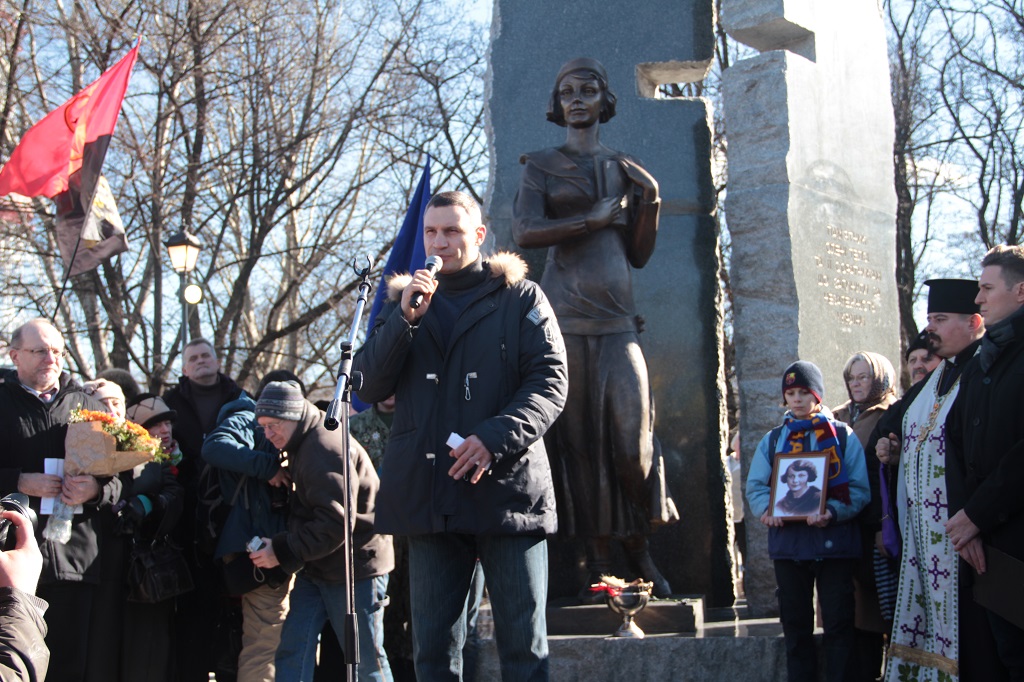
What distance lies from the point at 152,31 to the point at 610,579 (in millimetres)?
12030

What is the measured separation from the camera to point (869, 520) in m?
5.37

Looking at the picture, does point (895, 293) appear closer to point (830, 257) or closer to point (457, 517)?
point (830, 257)

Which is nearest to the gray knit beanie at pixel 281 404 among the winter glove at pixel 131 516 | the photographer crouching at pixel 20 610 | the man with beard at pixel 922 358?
the winter glove at pixel 131 516

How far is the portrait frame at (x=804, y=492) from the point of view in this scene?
205 inches

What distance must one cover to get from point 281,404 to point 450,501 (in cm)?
193

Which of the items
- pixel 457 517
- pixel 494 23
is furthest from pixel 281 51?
pixel 457 517

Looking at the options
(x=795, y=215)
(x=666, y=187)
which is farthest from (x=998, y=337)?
(x=666, y=187)

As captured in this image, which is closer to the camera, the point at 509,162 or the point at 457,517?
the point at 457,517

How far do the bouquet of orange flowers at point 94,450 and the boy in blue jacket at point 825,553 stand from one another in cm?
279

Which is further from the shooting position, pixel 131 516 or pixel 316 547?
pixel 131 516

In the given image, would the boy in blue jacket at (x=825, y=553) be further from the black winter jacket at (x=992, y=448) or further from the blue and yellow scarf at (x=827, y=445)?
the black winter jacket at (x=992, y=448)

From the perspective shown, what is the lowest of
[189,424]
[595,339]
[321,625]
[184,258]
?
[321,625]

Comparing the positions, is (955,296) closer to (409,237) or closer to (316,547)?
(316,547)

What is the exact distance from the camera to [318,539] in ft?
17.4
